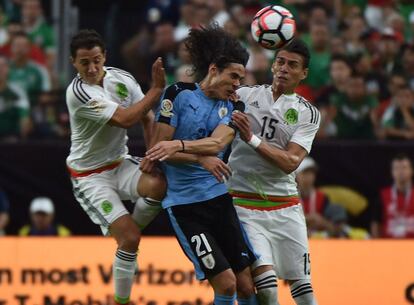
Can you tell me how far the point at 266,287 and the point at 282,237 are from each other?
58cm

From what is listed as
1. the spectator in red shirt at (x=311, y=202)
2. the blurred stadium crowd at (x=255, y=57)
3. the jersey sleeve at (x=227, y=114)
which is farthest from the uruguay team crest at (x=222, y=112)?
the blurred stadium crowd at (x=255, y=57)

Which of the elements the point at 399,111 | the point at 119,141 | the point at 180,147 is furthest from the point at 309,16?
the point at 180,147

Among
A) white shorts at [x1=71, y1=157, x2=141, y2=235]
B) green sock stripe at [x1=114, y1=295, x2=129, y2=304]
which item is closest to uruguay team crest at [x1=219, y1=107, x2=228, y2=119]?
white shorts at [x1=71, y1=157, x2=141, y2=235]

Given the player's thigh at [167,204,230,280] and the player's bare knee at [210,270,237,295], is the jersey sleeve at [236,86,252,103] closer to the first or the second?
the player's thigh at [167,204,230,280]

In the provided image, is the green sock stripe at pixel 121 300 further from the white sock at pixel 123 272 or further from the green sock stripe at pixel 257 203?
the green sock stripe at pixel 257 203

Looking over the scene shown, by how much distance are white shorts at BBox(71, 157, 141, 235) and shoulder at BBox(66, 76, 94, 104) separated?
2.35 ft

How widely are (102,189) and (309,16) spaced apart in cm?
679

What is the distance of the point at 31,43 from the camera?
16688 millimetres

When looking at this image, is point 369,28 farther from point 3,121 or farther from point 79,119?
point 79,119

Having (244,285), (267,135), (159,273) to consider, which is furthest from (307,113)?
(159,273)

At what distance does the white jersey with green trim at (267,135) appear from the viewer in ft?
34.0

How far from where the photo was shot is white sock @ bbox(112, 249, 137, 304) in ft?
34.8

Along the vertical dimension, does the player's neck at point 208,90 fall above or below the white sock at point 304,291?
above

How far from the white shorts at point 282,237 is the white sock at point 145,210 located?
661 mm
